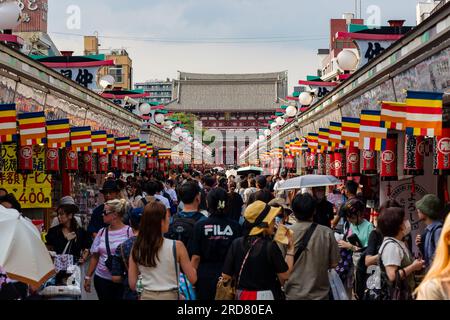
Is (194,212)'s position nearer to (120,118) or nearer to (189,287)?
(189,287)

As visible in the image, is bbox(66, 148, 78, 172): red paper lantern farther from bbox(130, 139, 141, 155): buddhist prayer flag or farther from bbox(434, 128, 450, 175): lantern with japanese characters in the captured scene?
bbox(434, 128, 450, 175): lantern with japanese characters

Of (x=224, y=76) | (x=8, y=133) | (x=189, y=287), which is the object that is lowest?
(x=189, y=287)

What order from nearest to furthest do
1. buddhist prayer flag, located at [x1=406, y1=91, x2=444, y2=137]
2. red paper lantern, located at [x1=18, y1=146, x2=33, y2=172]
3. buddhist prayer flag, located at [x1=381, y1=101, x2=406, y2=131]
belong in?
buddhist prayer flag, located at [x1=406, y1=91, x2=444, y2=137]
buddhist prayer flag, located at [x1=381, y1=101, x2=406, y2=131]
red paper lantern, located at [x1=18, y1=146, x2=33, y2=172]

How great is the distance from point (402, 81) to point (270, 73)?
8961cm

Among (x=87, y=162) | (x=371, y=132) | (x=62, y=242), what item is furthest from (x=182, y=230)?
(x=87, y=162)

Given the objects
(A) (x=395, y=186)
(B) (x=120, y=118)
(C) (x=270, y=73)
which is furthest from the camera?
(C) (x=270, y=73)

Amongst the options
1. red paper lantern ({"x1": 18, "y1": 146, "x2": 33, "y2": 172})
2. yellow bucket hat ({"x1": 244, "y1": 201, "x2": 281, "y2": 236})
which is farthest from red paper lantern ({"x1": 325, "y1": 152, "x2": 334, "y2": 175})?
yellow bucket hat ({"x1": 244, "y1": 201, "x2": 281, "y2": 236})

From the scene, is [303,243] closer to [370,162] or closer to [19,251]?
[19,251]

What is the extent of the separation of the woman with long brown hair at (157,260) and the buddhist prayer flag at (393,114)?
504 centimetres

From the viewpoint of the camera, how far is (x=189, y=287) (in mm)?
6402

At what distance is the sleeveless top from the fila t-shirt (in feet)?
3.61

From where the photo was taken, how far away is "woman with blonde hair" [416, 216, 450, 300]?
349 cm

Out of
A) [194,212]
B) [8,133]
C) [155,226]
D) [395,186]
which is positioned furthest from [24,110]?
[155,226]

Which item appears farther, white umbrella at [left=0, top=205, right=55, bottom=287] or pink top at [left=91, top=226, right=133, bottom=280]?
pink top at [left=91, top=226, right=133, bottom=280]
